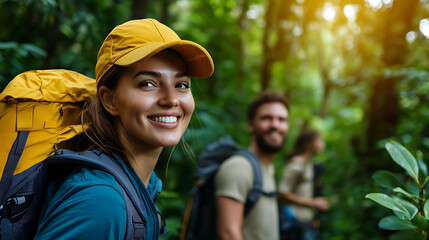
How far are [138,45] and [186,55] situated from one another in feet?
0.76

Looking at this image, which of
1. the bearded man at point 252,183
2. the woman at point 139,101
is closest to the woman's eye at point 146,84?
the woman at point 139,101

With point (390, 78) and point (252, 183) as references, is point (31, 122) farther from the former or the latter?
point (390, 78)

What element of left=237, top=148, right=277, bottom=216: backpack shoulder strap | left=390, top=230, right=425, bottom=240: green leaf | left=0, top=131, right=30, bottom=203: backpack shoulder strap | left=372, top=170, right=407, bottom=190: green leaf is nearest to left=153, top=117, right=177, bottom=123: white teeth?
left=0, top=131, right=30, bottom=203: backpack shoulder strap

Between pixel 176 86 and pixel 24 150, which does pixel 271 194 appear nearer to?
pixel 176 86

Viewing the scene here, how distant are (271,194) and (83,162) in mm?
2111

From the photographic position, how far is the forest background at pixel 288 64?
8.96ft

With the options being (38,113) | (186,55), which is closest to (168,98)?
(186,55)

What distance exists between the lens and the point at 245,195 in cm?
264

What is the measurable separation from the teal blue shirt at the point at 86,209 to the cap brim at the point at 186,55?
0.45 m

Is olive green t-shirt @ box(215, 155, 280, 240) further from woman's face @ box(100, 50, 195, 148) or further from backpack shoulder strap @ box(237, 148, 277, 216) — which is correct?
woman's face @ box(100, 50, 195, 148)

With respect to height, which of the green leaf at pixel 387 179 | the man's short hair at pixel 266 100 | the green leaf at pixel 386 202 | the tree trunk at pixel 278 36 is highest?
the tree trunk at pixel 278 36

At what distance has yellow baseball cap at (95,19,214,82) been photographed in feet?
3.99

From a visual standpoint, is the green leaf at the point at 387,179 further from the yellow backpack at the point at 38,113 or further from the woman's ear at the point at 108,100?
the yellow backpack at the point at 38,113

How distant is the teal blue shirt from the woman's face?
286mm
